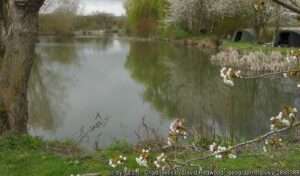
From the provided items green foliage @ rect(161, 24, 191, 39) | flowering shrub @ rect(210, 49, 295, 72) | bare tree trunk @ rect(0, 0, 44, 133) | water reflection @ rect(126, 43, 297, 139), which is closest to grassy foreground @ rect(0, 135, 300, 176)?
bare tree trunk @ rect(0, 0, 44, 133)

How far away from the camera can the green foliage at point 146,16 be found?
172 feet

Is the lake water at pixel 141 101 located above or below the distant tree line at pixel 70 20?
below

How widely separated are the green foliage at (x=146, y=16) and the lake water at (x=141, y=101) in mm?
32356

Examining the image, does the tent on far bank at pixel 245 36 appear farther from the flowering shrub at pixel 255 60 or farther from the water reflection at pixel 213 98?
the water reflection at pixel 213 98

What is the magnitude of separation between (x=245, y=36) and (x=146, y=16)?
23293 millimetres

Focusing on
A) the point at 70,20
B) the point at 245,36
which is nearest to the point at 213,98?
the point at 245,36

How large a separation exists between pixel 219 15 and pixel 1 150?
115 feet

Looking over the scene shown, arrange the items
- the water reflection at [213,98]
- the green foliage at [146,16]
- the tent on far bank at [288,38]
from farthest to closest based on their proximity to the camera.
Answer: the green foliage at [146,16]
the tent on far bank at [288,38]
the water reflection at [213,98]

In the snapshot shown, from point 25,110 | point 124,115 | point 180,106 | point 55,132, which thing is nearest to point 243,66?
point 180,106

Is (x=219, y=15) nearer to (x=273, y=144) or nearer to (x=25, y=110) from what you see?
(x=25, y=110)

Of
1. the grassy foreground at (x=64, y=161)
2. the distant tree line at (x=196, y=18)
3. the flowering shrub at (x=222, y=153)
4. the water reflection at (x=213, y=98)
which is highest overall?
the distant tree line at (x=196, y=18)

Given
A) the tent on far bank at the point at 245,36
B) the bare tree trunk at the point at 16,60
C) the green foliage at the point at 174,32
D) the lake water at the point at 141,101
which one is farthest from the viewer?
the green foliage at the point at 174,32

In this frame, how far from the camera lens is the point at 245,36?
108 ft

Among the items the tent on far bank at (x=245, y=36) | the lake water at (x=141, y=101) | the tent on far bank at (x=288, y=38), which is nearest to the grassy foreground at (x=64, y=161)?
the lake water at (x=141, y=101)
